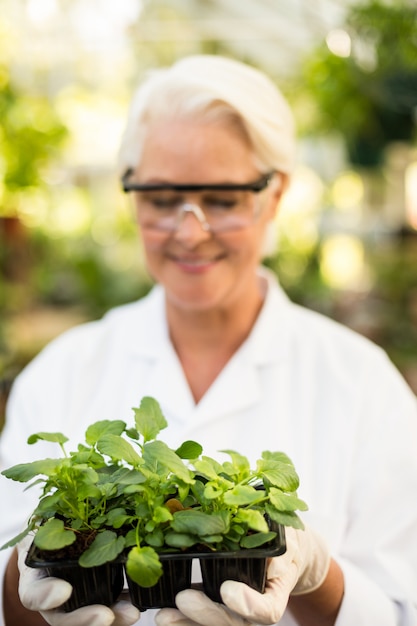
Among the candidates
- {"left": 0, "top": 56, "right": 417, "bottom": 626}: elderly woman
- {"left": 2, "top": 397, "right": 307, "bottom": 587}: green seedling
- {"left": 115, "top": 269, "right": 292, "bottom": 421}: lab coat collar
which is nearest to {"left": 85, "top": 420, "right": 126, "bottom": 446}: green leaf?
{"left": 2, "top": 397, "right": 307, "bottom": 587}: green seedling

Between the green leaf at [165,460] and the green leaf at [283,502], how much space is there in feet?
0.34

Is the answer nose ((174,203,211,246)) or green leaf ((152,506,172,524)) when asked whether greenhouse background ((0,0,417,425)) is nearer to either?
nose ((174,203,211,246))

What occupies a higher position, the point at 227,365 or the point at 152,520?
the point at 152,520

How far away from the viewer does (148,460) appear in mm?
936

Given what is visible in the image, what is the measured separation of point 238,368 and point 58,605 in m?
0.72

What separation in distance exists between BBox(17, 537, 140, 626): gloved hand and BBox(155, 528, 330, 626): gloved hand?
52 mm

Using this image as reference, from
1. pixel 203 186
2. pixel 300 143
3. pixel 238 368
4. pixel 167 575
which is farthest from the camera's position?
pixel 300 143

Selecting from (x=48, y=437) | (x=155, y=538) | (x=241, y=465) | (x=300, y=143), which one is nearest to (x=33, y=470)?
(x=48, y=437)

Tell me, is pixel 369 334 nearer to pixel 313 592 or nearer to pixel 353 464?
pixel 353 464

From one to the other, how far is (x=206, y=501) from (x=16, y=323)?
15.3ft

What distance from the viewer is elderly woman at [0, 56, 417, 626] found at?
4.44ft

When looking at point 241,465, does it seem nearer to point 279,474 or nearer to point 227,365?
point 279,474

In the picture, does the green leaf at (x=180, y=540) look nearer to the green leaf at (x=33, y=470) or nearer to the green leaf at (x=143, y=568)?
the green leaf at (x=143, y=568)

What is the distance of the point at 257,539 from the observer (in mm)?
895
